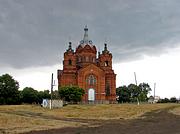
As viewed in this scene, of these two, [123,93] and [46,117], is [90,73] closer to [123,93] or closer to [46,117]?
[123,93]

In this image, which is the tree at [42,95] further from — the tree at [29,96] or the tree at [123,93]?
the tree at [123,93]

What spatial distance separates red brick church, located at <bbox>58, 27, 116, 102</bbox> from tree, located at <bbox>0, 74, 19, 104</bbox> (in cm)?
1260

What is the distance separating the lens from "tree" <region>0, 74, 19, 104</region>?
10156 cm

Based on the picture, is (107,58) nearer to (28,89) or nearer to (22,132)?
(28,89)

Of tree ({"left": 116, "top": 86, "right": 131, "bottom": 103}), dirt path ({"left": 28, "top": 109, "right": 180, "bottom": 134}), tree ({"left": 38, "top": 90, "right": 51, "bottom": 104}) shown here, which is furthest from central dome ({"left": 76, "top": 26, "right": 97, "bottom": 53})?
dirt path ({"left": 28, "top": 109, "right": 180, "bottom": 134})

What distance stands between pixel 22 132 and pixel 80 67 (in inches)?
2989

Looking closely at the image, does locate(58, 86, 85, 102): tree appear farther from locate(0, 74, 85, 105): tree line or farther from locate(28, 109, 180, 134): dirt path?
locate(28, 109, 180, 134): dirt path

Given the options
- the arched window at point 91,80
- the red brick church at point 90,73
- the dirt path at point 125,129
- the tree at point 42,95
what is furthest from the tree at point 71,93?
the dirt path at point 125,129

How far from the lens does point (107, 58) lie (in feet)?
351

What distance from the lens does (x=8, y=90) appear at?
102m

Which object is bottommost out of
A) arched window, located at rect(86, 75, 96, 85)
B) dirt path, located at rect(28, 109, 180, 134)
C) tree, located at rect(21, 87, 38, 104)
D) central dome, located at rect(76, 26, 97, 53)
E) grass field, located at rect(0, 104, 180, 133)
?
dirt path, located at rect(28, 109, 180, 134)

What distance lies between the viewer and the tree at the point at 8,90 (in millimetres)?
101562

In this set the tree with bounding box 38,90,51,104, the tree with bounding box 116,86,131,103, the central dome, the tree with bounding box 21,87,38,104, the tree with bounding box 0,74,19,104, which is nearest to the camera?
the tree with bounding box 0,74,19,104

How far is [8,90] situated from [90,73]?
23.0 m
